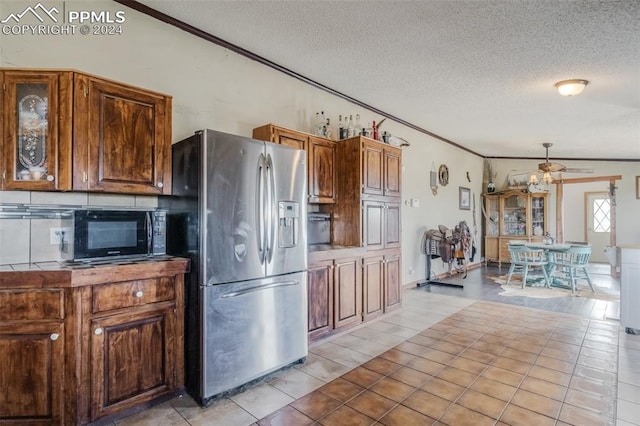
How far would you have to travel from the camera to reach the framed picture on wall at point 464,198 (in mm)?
7559

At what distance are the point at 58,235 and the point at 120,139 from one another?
772 millimetres

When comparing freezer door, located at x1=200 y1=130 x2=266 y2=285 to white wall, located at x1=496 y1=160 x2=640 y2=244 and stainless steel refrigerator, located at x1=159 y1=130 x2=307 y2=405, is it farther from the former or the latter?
white wall, located at x1=496 y1=160 x2=640 y2=244

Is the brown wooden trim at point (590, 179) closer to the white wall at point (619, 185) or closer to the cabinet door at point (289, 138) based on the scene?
the white wall at point (619, 185)

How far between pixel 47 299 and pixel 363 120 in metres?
4.06

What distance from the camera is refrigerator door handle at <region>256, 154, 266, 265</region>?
2.53m

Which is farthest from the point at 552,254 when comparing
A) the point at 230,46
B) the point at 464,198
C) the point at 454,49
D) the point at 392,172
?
the point at 230,46

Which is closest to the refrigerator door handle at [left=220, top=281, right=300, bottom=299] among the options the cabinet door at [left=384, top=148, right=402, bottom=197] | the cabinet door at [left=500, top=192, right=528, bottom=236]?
the cabinet door at [left=384, top=148, right=402, bottom=197]

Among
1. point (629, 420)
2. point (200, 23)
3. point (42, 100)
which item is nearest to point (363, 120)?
point (200, 23)

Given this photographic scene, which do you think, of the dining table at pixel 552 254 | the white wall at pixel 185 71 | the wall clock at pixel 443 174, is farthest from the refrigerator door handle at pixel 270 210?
the dining table at pixel 552 254

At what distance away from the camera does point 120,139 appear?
89.0 inches

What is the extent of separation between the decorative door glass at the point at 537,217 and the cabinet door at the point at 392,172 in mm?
5549

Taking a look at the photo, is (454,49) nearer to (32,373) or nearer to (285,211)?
(285,211)

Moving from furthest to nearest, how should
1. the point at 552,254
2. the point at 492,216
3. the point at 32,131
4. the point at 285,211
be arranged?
the point at 492,216 → the point at 552,254 → the point at 285,211 → the point at 32,131

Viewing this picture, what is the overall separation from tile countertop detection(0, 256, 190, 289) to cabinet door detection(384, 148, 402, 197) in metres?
2.64
